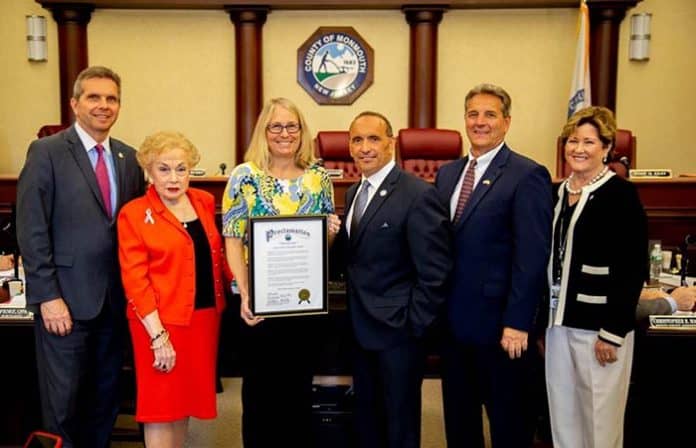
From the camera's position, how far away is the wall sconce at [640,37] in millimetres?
6660

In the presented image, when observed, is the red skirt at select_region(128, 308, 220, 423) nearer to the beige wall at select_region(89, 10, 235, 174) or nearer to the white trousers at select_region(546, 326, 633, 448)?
the white trousers at select_region(546, 326, 633, 448)

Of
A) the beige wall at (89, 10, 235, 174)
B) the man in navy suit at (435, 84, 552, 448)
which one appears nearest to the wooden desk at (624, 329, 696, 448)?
the man in navy suit at (435, 84, 552, 448)

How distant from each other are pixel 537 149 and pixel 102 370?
18.9ft

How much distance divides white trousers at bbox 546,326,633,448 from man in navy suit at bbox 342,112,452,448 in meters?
0.51

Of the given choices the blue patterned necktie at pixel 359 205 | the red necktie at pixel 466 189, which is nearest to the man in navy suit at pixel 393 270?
the blue patterned necktie at pixel 359 205

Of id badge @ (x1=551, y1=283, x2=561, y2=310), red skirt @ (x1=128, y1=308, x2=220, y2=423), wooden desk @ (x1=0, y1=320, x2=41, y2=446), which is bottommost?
wooden desk @ (x1=0, y1=320, x2=41, y2=446)

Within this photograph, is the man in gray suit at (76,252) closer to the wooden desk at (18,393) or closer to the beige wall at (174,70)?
the wooden desk at (18,393)

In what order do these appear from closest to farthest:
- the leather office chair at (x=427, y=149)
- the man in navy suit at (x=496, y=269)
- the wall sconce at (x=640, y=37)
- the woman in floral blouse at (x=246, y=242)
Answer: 1. the man in navy suit at (x=496, y=269)
2. the woman in floral blouse at (x=246, y=242)
3. the leather office chair at (x=427, y=149)
4. the wall sconce at (x=640, y=37)

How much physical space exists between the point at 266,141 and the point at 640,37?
19.1ft

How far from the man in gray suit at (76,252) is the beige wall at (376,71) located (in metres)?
4.81

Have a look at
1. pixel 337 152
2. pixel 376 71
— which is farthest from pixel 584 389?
pixel 376 71

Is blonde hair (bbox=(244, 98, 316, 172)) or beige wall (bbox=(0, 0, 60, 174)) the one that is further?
beige wall (bbox=(0, 0, 60, 174))

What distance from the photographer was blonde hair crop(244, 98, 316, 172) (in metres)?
2.24

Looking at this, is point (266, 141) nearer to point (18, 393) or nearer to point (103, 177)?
point (103, 177)
